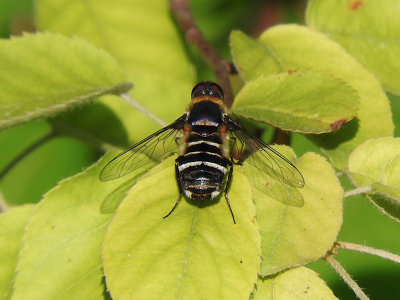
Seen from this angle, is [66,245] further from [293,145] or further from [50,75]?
[293,145]

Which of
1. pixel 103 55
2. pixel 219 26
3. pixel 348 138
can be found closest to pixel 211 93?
pixel 103 55

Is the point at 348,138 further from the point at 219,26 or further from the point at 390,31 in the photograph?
the point at 219,26

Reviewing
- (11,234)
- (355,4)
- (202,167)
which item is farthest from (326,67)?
(11,234)

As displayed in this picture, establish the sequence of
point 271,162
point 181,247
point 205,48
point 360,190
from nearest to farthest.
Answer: point 181,247 < point 360,190 < point 271,162 < point 205,48

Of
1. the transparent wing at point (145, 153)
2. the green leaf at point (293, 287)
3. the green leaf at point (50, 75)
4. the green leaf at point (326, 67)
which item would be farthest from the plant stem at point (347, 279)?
the green leaf at point (50, 75)

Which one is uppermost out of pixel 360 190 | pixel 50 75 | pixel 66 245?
pixel 50 75

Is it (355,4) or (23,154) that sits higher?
(355,4)
